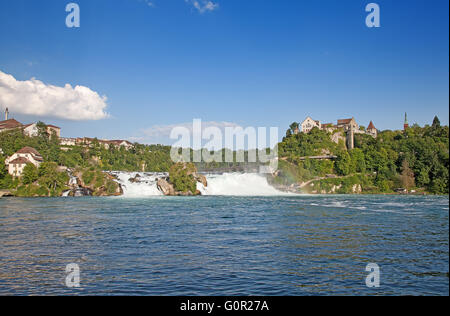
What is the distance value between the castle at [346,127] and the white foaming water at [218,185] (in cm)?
3421

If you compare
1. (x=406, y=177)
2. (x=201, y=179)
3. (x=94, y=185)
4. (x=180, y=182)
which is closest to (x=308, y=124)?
(x=406, y=177)

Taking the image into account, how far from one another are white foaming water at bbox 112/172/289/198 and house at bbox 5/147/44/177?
1415 cm

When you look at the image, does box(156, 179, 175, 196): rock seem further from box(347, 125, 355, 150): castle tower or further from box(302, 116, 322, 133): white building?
box(302, 116, 322, 133): white building

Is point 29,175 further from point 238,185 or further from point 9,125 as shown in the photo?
point 9,125

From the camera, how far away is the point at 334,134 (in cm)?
8512

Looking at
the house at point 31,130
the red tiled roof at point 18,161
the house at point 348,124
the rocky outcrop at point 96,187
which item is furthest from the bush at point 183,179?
the house at point 348,124

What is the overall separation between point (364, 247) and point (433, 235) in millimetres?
4040

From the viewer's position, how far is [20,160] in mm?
51562

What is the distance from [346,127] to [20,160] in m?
71.4

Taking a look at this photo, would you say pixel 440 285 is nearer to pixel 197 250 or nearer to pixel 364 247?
pixel 364 247

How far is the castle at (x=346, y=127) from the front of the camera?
82.7 meters

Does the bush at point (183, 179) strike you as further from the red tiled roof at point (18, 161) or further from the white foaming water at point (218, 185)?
the red tiled roof at point (18, 161)
